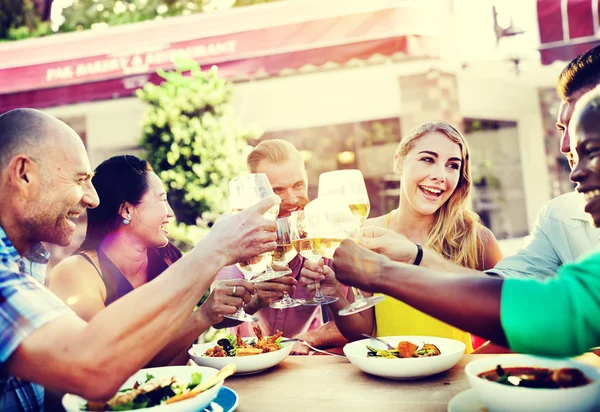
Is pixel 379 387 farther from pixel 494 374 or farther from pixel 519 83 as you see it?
pixel 519 83

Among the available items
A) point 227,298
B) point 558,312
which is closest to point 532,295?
point 558,312

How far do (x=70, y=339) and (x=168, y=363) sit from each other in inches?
39.0

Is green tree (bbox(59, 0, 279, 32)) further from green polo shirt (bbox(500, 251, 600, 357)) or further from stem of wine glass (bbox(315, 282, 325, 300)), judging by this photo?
green polo shirt (bbox(500, 251, 600, 357))

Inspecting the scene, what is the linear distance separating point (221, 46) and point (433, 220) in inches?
129

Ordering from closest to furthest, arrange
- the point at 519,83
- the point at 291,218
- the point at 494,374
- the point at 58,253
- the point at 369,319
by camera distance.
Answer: the point at 494,374 < the point at 291,218 < the point at 369,319 < the point at 58,253 < the point at 519,83

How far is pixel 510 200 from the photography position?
736 cm

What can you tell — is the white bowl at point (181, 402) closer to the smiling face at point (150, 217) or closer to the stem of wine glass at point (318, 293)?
the stem of wine glass at point (318, 293)

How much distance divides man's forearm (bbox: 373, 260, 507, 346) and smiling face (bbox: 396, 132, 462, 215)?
1.45 m

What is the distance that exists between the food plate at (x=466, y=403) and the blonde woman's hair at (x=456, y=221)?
1.35 meters

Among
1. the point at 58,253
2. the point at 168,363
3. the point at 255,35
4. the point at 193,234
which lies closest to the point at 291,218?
the point at 168,363

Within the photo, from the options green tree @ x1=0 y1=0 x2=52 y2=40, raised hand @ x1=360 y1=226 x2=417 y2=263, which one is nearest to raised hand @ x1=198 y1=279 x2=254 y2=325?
raised hand @ x1=360 y1=226 x2=417 y2=263

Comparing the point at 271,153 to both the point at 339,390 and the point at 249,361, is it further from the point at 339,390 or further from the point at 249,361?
the point at 339,390

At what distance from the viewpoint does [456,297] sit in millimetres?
1141

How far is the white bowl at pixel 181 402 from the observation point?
125 centimetres
